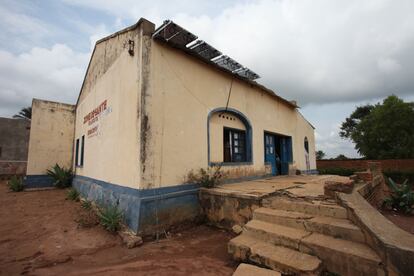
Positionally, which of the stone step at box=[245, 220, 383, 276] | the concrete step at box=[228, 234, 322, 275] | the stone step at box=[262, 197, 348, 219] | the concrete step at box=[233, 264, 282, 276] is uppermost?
the stone step at box=[262, 197, 348, 219]

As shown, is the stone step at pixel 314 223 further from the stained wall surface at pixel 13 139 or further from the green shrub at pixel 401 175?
the stained wall surface at pixel 13 139

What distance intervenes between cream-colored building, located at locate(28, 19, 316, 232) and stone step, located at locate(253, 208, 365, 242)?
2069 millimetres

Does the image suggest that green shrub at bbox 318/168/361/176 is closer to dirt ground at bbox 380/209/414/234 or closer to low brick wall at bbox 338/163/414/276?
dirt ground at bbox 380/209/414/234

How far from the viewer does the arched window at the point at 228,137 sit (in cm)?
659

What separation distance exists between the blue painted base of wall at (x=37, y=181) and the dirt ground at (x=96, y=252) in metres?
6.02

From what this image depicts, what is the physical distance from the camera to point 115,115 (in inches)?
232

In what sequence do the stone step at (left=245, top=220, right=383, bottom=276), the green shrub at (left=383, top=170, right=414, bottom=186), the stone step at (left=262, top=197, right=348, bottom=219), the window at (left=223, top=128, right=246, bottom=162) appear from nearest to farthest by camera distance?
the stone step at (left=245, top=220, right=383, bottom=276) < the stone step at (left=262, top=197, right=348, bottom=219) < the window at (left=223, top=128, right=246, bottom=162) < the green shrub at (left=383, top=170, right=414, bottom=186)

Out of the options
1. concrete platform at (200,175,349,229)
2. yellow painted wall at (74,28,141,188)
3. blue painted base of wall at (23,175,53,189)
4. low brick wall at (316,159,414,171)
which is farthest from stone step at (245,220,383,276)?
low brick wall at (316,159,414,171)

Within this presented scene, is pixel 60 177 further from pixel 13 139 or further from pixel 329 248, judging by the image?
pixel 329 248

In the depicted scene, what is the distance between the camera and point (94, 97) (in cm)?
807

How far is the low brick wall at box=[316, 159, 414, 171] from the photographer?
15.7 meters

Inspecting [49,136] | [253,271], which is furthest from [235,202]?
[49,136]

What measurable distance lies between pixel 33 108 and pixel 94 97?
224 inches

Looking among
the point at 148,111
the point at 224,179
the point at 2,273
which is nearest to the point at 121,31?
the point at 148,111
